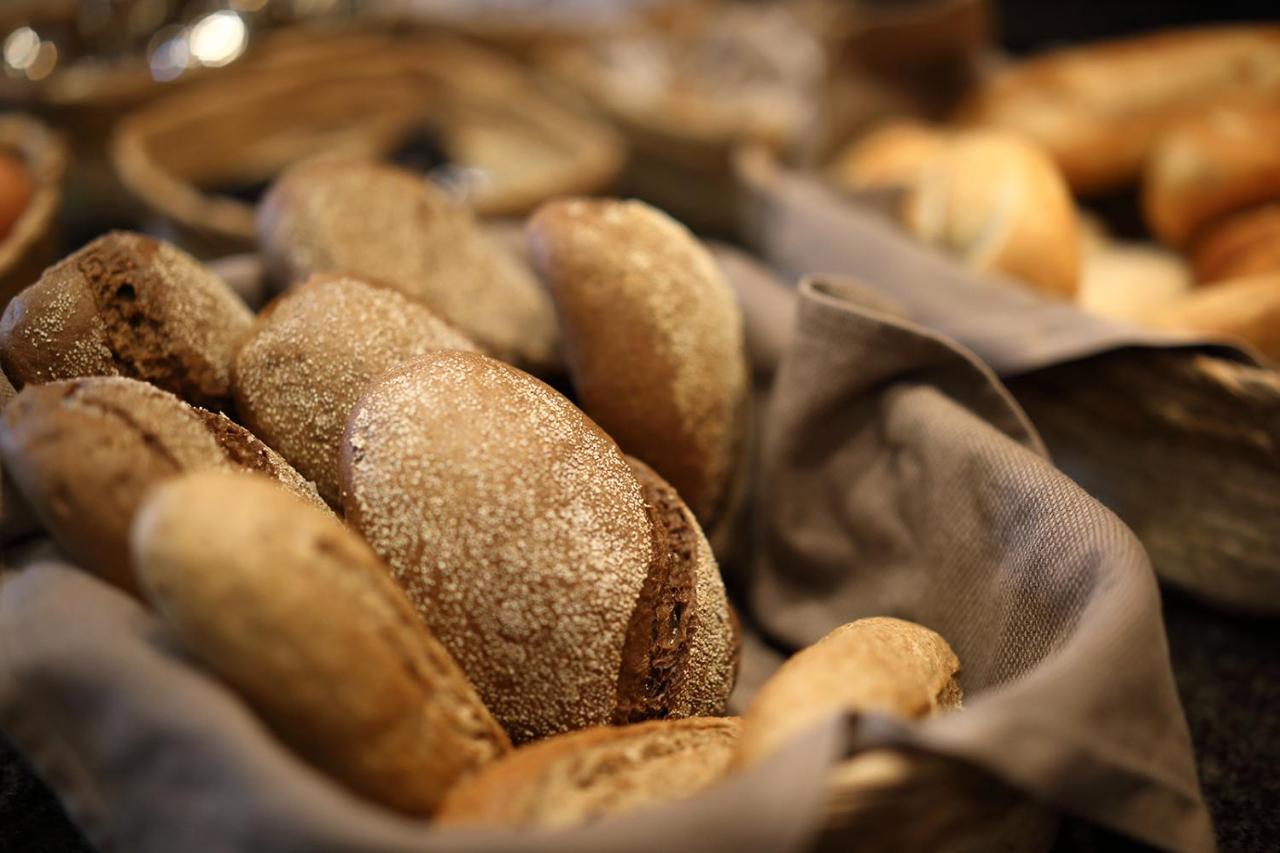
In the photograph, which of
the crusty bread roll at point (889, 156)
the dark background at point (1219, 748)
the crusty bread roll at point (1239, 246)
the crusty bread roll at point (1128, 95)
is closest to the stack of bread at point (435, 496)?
the dark background at point (1219, 748)

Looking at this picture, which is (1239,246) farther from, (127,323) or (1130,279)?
(127,323)

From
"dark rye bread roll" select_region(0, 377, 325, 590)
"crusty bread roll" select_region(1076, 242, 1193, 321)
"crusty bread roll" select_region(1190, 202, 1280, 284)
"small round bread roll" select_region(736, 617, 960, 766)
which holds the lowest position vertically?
"crusty bread roll" select_region(1076, 242, 1193, 321)

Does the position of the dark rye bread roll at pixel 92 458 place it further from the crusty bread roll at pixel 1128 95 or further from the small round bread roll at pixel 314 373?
the crusty bread roll at pixel 1128 95

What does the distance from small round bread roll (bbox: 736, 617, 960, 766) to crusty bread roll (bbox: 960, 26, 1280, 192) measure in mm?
1131

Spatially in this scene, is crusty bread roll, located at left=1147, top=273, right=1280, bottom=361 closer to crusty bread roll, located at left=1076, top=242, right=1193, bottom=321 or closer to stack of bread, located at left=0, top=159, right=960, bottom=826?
crusty bread roll, located at left=1076, top=242, right=1193, bottom=321

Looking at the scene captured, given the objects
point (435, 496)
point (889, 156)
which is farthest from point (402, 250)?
point (889, 156)

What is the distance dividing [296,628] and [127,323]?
424 mm

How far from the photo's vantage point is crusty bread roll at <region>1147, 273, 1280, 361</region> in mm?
1099

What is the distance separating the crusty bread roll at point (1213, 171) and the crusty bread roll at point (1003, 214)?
19 cm

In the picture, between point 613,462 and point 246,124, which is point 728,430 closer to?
point 613,462

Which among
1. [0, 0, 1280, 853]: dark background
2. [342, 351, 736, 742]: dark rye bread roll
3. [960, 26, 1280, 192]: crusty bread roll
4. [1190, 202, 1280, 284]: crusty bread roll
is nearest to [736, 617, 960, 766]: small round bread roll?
[342, 351, 736, 742]: dark rye bread roll

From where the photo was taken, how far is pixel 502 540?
0.69 metres

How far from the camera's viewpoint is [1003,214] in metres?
1.25

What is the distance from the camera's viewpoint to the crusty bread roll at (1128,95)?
1.55 m
